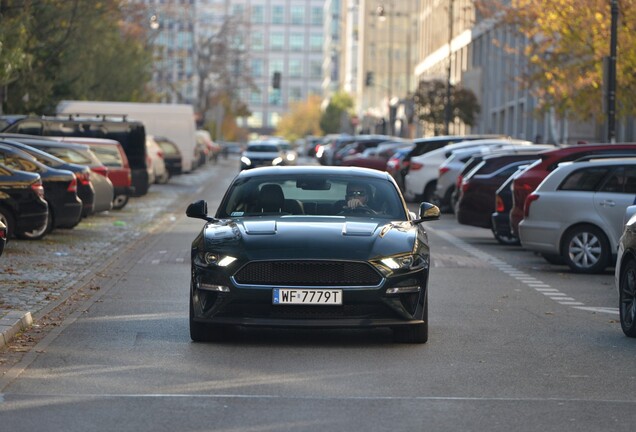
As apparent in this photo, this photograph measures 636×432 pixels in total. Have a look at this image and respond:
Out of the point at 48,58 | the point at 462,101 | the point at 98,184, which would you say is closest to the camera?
the point at 98,184

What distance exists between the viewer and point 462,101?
79062 mm

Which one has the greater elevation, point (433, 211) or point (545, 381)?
point (433, 211)

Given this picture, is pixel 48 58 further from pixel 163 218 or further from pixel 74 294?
pixel 74 294

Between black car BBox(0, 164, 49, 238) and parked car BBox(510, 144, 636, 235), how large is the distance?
6550 millimetres

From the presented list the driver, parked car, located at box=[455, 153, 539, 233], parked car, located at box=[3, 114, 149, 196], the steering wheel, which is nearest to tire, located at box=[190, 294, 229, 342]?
the steering wheel

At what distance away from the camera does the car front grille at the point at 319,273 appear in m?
11.6

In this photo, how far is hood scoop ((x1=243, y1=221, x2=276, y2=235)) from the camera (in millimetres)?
11992

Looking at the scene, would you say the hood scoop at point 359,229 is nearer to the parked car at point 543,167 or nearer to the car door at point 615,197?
the car door at point 615,197

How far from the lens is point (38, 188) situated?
2245cm

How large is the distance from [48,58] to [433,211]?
108 feet

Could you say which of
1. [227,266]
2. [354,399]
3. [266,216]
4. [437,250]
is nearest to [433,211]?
Result: [266,216]

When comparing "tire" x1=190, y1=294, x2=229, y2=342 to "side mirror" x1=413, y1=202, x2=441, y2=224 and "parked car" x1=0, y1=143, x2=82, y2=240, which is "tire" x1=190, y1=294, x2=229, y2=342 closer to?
"side mirror" x1=413, y1=202, x2=441, y2=224

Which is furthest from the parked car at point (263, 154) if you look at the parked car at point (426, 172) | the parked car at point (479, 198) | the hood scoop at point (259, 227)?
the hood scoop at point (259, 227)

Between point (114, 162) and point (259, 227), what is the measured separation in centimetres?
2149
